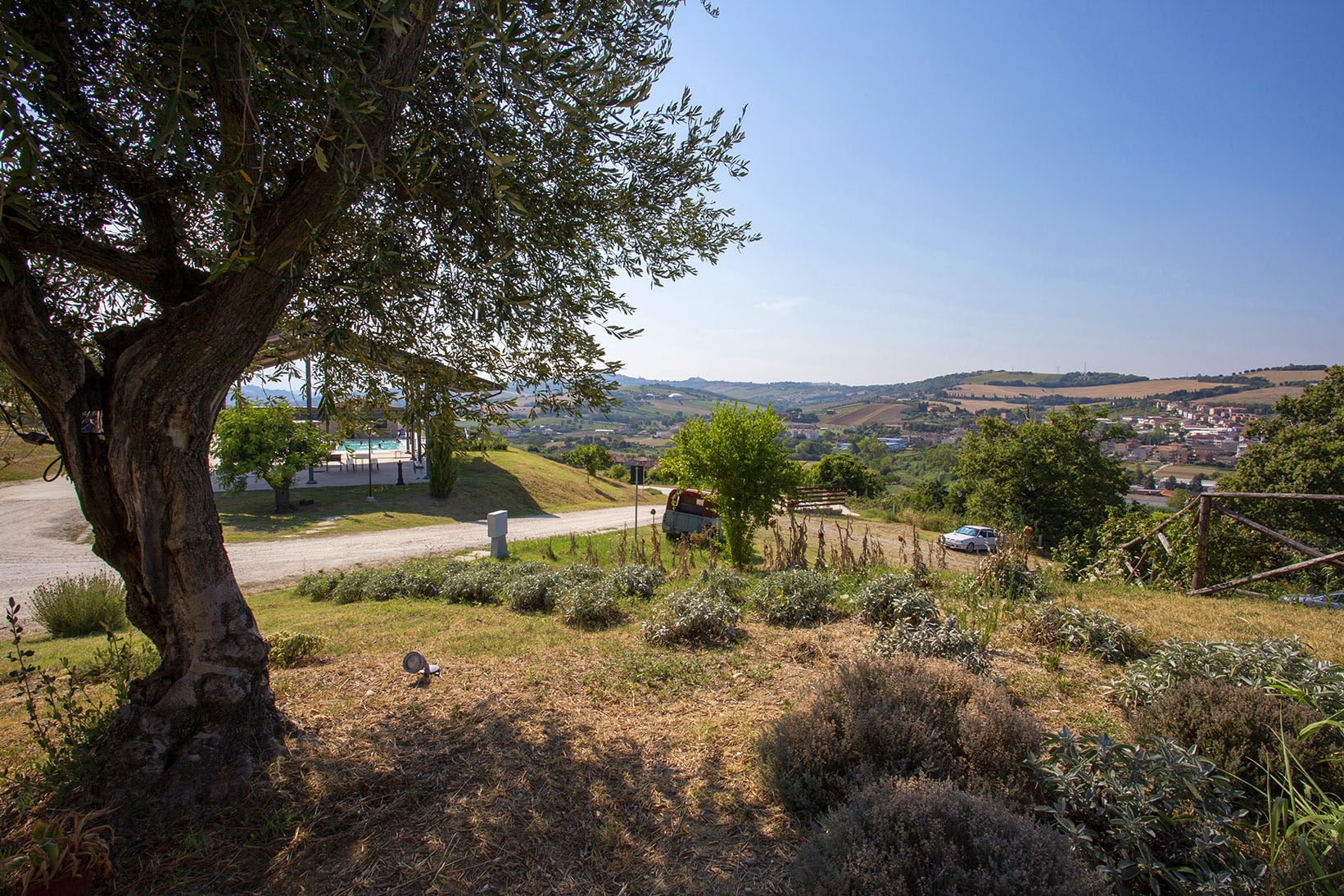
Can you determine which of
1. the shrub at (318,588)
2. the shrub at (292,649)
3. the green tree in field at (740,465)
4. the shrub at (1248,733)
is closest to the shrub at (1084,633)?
the shrub at (1248,733)

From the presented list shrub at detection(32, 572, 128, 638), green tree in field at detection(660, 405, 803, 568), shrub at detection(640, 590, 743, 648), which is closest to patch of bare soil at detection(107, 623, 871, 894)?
shrub at detection(640, 590, 743, 648)

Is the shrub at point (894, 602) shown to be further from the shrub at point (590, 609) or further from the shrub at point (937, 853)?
the shrub at point (937, 853)

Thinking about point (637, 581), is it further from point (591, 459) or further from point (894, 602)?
point (591, 459)

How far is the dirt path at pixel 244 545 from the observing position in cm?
1413

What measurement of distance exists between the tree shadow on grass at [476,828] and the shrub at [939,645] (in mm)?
2064

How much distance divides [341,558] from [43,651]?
989cm

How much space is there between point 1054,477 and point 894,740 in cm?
3460

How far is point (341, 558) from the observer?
16.8m

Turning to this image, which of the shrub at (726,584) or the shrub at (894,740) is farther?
the shrub at (726,584)

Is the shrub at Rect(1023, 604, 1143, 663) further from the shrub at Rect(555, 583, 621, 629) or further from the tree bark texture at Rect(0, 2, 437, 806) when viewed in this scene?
the tree bark texture at Rect(0, 2, 437, 806)

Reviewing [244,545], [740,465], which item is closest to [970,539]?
[740,465]

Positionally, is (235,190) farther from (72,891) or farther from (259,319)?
(72,891)

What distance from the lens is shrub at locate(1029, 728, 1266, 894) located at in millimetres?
2320

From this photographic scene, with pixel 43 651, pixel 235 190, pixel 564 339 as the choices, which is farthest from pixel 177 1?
pixel 43 651
